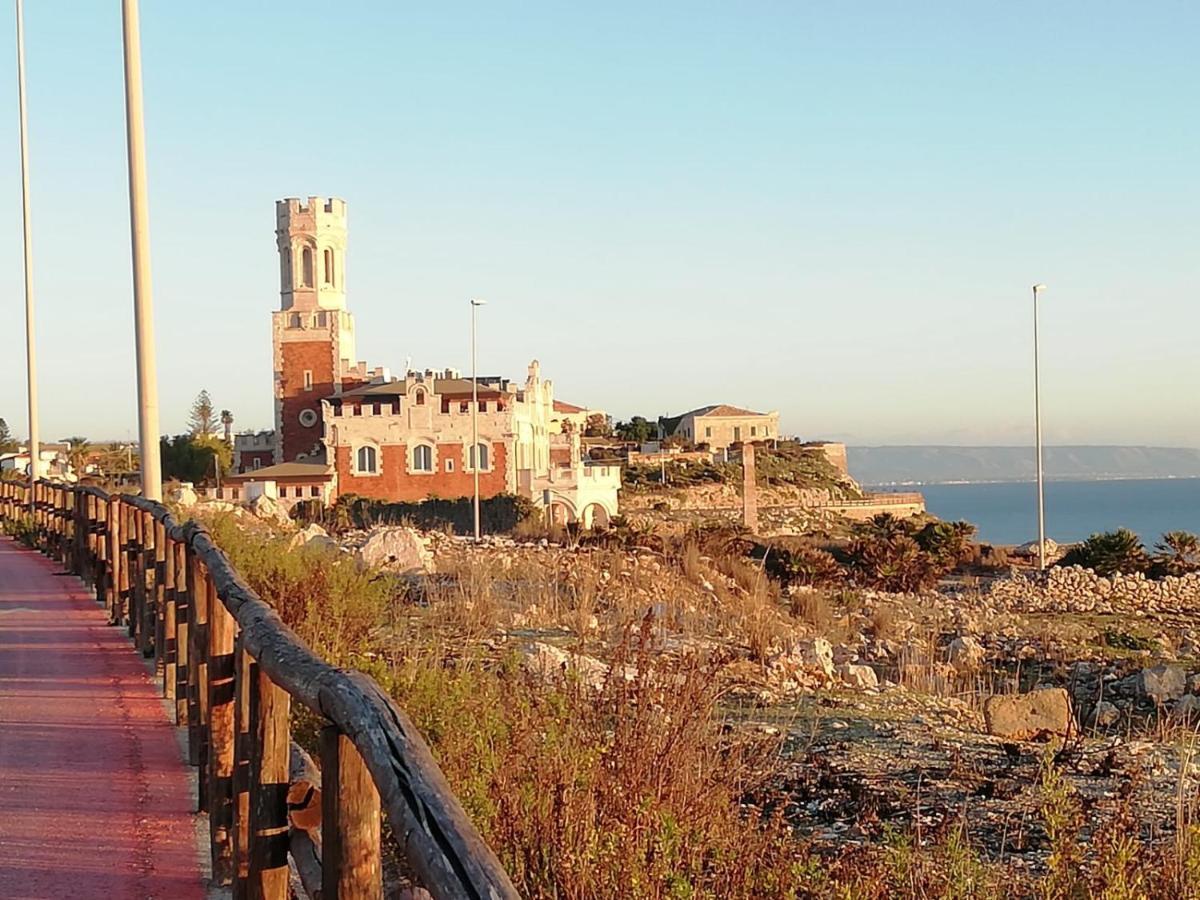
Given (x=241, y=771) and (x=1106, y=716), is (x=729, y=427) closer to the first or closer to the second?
(x=1106, y=716)

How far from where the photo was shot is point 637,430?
101 m

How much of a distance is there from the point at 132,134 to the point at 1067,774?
Answer: 9.42 meters

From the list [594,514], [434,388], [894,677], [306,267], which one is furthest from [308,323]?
[894,677]

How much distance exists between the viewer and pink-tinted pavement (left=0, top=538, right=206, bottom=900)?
5406mm

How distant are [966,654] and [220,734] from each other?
14.4m

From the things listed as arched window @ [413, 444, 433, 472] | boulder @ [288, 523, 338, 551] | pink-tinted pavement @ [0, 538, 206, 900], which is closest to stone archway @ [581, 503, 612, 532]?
arched window @ [413, 444, 433, 472]

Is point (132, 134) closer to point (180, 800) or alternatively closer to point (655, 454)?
point (180, 800)

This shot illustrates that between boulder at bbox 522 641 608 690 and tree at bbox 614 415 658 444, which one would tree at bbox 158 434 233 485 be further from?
boulder at bbox 522 641 608 690

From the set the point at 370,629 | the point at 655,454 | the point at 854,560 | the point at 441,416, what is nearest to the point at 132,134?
the point at 370,629

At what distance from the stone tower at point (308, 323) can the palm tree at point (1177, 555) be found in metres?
37.3

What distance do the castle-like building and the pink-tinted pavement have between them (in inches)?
1604

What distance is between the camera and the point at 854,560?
115ft

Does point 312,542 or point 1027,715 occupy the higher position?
point 312,542

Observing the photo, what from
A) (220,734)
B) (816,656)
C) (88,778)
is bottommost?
(816,656)
